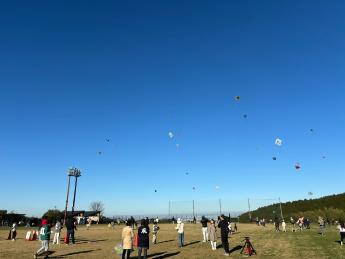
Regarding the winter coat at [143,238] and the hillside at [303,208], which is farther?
the hillside at [303,208]

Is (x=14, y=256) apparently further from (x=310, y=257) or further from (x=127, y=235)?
(x=310, y=257)

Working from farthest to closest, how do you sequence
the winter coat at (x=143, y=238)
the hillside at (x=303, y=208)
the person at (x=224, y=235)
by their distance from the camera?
the hillside at (x=303, y=208), the person at (x=224, y=235), the winter coat at (x=143, y=238)

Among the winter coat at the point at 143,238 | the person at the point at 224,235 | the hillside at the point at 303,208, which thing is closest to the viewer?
the winter coat at the point at 143,238

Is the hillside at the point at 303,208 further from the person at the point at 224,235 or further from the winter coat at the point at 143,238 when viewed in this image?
the winter coat at the point at 143,238

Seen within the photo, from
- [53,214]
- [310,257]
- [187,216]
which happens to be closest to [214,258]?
[310,257]

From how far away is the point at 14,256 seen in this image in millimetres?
19859

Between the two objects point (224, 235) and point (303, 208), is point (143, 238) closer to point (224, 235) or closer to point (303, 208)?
point (224, 235)

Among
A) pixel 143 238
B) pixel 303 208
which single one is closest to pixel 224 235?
pixel 143 238

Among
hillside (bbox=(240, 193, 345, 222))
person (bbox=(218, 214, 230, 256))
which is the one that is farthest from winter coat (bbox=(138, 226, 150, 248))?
hillside (bbox=(240, 193, 345, 222))

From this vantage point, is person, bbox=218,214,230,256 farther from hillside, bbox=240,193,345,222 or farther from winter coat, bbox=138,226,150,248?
hillside, bbox=240,193,345,222

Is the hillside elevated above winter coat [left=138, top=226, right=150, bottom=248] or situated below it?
above

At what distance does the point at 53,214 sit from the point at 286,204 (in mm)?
64350

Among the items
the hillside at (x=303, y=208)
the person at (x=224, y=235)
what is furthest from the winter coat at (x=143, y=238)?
the hillside at (x=303, y=208)

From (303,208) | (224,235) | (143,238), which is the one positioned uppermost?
(303,208)
